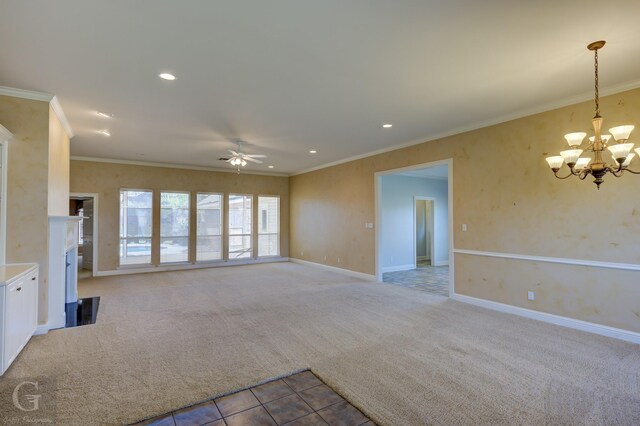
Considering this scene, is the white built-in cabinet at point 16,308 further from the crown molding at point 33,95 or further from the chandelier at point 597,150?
the chandelier at point 597,150

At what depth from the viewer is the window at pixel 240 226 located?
9625 mm

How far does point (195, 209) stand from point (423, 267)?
22.4 ft

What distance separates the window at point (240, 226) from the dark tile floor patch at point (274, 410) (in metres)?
7.32

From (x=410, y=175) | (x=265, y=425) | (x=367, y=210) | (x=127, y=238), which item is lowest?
(x=265, y=425)

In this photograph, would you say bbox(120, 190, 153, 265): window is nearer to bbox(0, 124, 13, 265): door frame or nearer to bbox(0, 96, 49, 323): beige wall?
bbox(0, 96, 49, 323): beige wall

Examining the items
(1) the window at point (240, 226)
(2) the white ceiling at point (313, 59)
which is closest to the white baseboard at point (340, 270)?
(1) the window at point (240, 226)

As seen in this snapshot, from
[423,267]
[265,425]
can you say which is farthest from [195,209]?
[265,425]

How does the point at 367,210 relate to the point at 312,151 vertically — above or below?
below

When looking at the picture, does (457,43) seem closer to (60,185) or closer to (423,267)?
(60,185)

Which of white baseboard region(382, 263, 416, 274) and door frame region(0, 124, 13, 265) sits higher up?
door frame region(0, 124, 13, 265)

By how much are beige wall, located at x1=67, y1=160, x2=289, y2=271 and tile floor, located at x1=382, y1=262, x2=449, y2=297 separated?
17.7 ft

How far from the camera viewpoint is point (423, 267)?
29.7 feet

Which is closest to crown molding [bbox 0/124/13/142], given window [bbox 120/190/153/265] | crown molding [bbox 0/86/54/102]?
crown molding [bbox 0/86/54/102]

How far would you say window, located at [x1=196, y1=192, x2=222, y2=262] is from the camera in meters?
9.09
